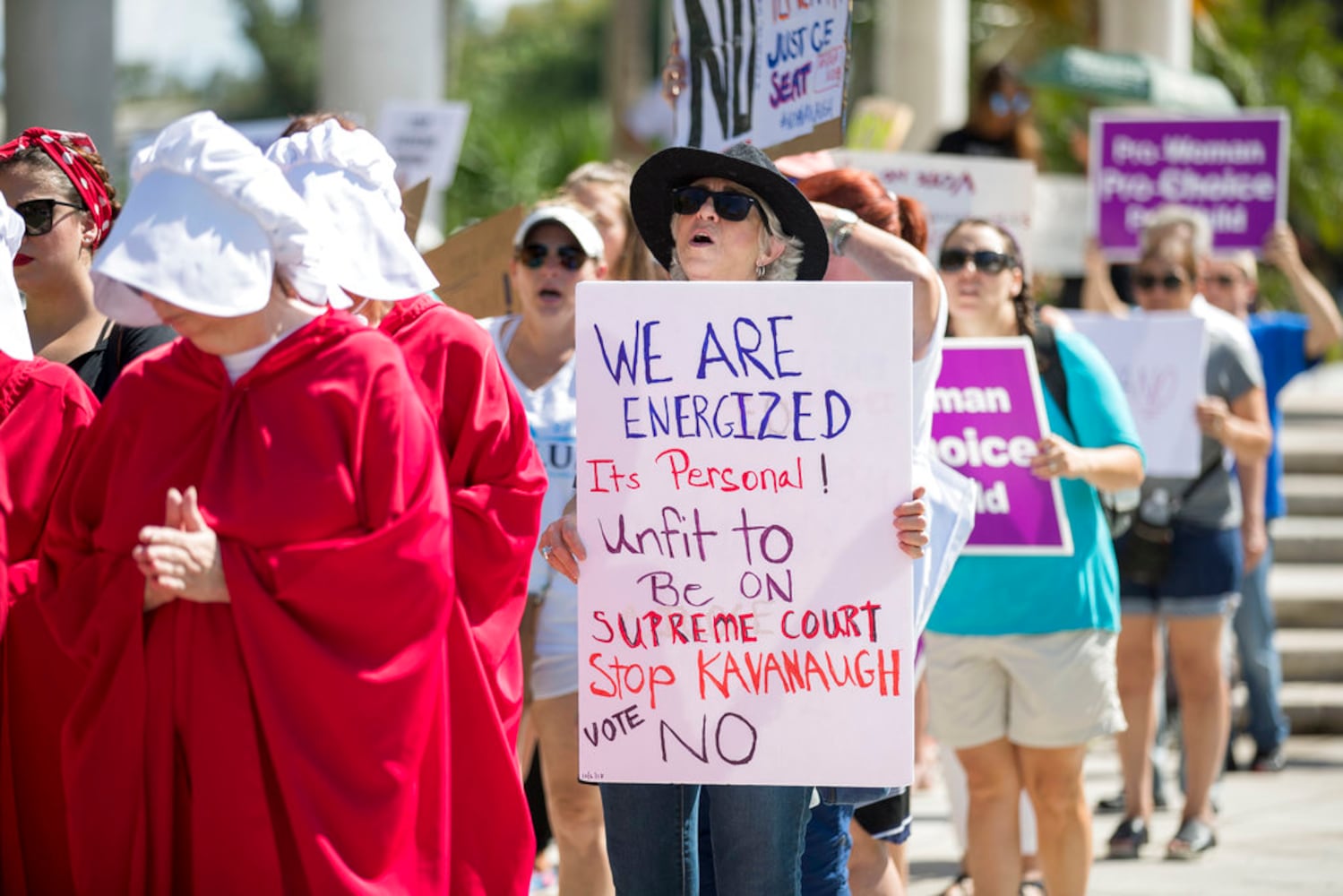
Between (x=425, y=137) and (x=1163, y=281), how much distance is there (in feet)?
10.9

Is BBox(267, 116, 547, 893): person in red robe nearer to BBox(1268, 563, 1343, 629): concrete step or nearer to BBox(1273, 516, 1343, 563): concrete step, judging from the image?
BBox(1268, 563, 1343, 629): concrete step

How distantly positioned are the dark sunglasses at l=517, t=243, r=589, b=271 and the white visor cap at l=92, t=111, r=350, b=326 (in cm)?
221

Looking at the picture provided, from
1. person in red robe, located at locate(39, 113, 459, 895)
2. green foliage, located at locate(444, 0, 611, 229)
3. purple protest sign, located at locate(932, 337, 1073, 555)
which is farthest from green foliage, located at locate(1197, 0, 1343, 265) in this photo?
person in red robe, located at locate(39, 113, 459, 895)

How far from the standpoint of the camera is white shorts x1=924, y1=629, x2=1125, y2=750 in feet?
17.5

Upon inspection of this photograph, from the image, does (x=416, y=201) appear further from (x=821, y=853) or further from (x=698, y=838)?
(x=821, y=853)

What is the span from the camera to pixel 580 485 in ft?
12.8

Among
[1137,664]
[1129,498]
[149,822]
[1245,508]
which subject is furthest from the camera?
[1245,508]

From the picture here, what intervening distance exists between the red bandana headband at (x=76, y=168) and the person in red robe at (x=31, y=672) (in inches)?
35.9

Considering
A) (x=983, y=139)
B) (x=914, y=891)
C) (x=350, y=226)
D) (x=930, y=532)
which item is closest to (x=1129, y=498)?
(x=930, y=532)

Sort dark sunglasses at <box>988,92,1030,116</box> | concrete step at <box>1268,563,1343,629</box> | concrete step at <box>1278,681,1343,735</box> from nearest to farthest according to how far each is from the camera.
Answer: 1. concrete step at <box>1278,681,1343,735</box>
2. dark sunglasses at <box>988,92,1030,116</box>
3. concrete step at <box>1268,563,1343,629</box>

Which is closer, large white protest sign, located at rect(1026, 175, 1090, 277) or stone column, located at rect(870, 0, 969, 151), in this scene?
large white protest sign, located at rect(1026, 175, 1090, 277)

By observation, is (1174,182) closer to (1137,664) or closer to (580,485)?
(1137,664)

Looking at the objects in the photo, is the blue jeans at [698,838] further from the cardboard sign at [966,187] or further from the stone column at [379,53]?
the stone column at [379,53]

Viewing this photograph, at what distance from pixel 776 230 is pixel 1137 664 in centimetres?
354
